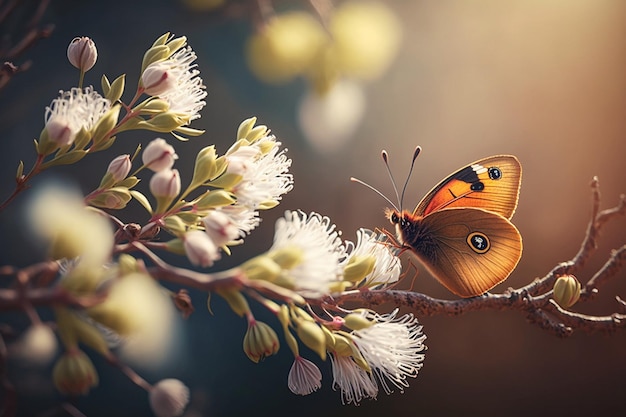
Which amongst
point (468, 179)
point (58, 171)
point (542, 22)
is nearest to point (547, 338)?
point (542, 22)

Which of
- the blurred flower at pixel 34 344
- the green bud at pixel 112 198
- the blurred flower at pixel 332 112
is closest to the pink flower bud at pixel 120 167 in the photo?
the green bud at pixel 112 198

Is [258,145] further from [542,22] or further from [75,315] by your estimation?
[542,22]

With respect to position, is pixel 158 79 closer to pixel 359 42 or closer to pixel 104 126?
pixel 104 126

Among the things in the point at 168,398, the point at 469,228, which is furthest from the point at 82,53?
the point at 469,228

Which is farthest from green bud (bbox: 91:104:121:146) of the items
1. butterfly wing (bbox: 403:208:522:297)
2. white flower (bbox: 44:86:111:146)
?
butterfly wing (bbox: 403:208:522:297)

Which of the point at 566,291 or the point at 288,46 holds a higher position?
the point at 288,46

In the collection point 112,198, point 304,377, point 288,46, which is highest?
point 288,46

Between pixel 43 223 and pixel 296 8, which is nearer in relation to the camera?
pixel 43 223
